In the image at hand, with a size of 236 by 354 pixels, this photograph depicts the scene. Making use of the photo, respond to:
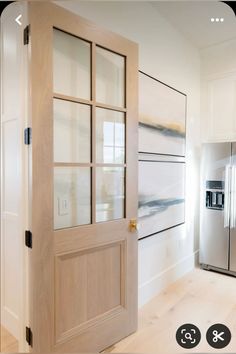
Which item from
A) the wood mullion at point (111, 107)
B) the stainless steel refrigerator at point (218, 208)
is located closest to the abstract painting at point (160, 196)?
the stainless steel refrigerator at point (218, 208)

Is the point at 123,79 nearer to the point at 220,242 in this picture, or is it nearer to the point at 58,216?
the point at 58,216

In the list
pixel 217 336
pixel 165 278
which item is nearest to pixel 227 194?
pixel 165 278

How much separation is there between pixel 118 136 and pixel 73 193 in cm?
52

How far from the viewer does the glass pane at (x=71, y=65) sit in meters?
1.39

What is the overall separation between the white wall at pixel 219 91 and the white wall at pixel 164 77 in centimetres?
9

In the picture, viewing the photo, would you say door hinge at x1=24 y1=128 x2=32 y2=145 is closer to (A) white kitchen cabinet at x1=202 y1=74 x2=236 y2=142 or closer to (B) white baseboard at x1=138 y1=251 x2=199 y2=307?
(B) white baseboard at x1=138 y1=251 x2=199 y2=307

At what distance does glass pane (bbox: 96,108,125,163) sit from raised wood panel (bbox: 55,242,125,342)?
0.60m

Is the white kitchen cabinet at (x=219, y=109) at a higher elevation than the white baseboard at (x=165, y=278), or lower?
higher

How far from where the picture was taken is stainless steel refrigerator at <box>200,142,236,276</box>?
2.69 meters

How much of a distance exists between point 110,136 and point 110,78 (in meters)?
0.40

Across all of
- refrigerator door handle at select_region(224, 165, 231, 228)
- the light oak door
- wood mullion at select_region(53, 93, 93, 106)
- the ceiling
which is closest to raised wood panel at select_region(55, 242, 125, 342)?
the light oak door

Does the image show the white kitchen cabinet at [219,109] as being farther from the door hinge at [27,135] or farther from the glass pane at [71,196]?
the door hinge at [27,135]

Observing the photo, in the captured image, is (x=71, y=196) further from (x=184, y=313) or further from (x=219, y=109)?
(x=219, y=109)

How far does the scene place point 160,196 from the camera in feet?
7.77
